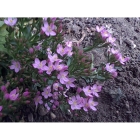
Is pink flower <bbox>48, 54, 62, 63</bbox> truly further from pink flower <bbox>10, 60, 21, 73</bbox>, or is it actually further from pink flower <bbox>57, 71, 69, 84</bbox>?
pink flower <bbox>10, 60, 21, 73</bbox>

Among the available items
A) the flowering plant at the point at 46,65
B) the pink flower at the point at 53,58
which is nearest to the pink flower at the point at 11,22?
the flowering plant at the point at 46,65

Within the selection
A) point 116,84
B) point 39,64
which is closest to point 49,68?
point 39,64

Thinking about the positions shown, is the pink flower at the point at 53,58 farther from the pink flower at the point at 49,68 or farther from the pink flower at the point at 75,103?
the pink flower at the point at 75,103

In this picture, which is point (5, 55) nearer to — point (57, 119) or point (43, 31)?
point (43, 31)

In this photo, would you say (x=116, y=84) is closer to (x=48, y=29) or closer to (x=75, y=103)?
(x=75, y=103)

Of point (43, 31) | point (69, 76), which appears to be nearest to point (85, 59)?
point (69, 76)

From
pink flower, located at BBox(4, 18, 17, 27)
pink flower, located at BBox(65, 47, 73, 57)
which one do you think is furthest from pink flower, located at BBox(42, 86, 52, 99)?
pink flower, located at BBox(4, 18, 17, 27)

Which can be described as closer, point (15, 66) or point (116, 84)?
point (15, 66)
